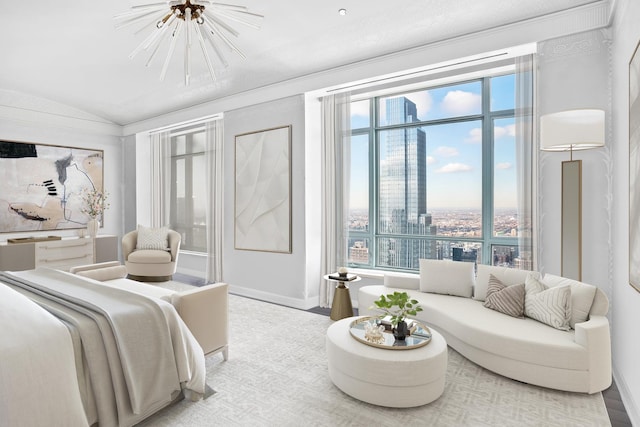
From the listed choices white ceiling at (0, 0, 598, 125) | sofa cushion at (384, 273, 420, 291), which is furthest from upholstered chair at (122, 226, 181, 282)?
sofa cushion at (384, 273, 420, 291)

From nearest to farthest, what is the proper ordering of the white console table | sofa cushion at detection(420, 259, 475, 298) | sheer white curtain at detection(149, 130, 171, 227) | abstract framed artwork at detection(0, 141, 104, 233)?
sofa cushion at detection(420, 259, 475, 298), the white console table, abstract framed artwork at detection(0, 141, 104, 233), sheer white curtain at detection(149, 130, 171, 227)

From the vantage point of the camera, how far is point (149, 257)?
20.1 ft

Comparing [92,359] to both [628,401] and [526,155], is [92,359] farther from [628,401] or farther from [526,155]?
[526,155]

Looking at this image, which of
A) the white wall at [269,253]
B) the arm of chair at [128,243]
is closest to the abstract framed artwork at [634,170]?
the white wall at [269,253]

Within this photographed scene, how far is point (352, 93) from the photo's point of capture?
5.16m

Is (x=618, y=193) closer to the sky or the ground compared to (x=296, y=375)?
closer to the sky

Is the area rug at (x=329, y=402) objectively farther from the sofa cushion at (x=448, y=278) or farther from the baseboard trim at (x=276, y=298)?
the baseboard trim at (x=276, y=298)

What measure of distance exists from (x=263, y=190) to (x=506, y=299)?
11.7 ft

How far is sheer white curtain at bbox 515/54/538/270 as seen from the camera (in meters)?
3.71

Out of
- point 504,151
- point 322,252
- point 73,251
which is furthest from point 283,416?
point 73,251

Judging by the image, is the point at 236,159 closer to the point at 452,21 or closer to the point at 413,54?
the point at 413,54

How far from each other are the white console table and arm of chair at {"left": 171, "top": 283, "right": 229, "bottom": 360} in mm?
4824

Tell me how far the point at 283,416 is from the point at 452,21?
3.84 metres

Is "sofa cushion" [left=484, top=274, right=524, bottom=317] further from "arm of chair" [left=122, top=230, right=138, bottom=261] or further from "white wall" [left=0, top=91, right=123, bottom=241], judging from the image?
"white wall" [left=0, top=91, right=123, bottom=241]
